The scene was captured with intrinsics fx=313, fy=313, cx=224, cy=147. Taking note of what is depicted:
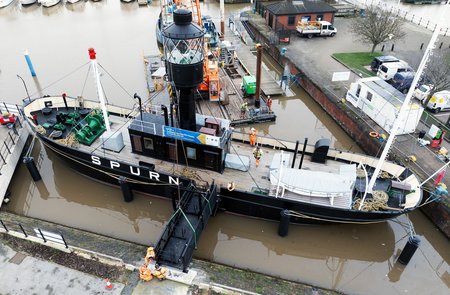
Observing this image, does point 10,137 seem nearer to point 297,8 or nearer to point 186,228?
point 186,228

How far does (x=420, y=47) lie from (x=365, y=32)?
6352 mm

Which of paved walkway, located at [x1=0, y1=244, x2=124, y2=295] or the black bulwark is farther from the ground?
the black bulwark

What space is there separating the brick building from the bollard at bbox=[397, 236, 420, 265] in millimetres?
23102

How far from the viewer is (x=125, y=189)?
14.3 m

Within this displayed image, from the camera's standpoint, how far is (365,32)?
26.1 m

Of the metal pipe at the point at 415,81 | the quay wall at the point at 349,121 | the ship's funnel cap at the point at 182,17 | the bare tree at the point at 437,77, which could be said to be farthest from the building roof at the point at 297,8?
the metal pipe at the point at 415,81

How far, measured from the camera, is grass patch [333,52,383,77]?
79.4ft

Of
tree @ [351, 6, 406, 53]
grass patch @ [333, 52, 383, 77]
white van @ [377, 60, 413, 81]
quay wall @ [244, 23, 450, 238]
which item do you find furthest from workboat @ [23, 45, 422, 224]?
tree @ [351, 6, 406, 53]

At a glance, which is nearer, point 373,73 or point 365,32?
point 373,73

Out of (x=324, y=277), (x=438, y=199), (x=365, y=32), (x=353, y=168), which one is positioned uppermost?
(x=365, y=32)

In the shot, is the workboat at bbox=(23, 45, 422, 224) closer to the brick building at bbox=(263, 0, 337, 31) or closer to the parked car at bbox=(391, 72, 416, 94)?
the parked car at bbox=(391, 72, 416, 94)

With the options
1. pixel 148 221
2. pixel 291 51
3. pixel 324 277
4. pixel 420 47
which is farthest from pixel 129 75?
pixel 420 47

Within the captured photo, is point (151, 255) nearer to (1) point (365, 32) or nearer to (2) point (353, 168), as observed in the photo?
(2) point (353, 168)

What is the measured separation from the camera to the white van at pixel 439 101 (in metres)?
18.5
